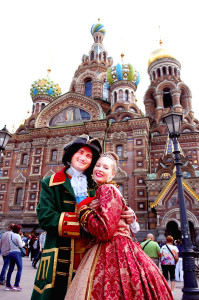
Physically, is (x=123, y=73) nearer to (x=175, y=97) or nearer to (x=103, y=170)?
(x=175, y=97)

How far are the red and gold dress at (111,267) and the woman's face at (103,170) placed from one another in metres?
0.28

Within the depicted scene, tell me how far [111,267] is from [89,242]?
0.41 meters

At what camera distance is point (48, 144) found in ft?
64.7

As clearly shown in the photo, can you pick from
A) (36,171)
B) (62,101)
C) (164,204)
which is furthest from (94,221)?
(62,101)

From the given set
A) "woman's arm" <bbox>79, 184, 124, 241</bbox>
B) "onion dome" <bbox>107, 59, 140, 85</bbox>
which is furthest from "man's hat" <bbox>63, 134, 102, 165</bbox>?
"onion dome" <bbox>107, 59, 140, 85</bbox>

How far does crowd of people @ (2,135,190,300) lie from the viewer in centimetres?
168

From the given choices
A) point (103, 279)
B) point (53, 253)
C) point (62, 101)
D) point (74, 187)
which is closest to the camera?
point (103, 279)

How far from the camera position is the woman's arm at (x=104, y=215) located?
5.75 ft

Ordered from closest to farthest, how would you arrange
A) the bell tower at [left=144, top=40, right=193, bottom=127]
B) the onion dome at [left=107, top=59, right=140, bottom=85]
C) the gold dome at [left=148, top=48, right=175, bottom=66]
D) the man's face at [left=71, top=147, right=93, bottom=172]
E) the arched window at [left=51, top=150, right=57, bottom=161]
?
the man's face at [left=71, top=147, right=93, bottom=172] → the arched window at [left=51, top=150, right=57, bottom=161] → the onion dome at [left=107, top=59, right=140, bottom=85] → the bell tower at [left=144, top=40, right=193, bottom=127] → the gold dome at [left=148, top=48, right=175, bottom=66]

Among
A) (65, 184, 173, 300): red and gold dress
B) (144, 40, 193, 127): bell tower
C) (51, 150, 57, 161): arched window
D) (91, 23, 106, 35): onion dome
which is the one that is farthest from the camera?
(91, 23, 106, 35): onion dome

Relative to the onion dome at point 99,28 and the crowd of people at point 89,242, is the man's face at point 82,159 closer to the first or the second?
the crowd of people at point 89,242

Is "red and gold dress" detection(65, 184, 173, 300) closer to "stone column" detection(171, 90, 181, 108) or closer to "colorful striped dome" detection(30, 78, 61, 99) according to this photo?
"stone column" detection(171, 90, 181, 108)

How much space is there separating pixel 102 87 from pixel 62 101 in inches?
229

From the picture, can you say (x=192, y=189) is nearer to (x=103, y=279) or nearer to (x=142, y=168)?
(x=142, y=168)
